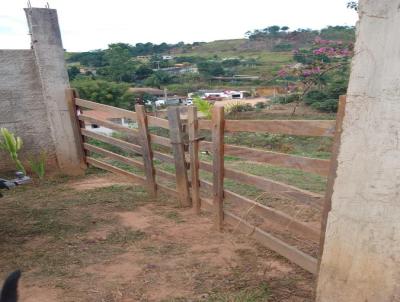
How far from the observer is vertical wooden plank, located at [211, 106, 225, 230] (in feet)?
11.8

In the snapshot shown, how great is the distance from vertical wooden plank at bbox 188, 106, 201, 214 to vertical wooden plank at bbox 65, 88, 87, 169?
8.96ft

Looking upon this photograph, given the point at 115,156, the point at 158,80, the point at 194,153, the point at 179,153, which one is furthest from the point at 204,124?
the point at 158,80

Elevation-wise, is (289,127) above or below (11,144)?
above

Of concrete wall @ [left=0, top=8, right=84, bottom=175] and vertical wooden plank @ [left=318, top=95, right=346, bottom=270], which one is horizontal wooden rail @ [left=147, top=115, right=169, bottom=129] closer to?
concrete wall @ [left=0, top=8, right=84, bottom=175]

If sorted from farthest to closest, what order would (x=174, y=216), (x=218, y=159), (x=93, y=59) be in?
(x=93, y=59), (x=174, y=216), (x=218, y=159)

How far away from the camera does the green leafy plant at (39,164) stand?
5.89 metres

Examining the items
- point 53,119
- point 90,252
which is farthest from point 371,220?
point 53,119

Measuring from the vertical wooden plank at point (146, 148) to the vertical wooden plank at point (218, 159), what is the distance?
140cm

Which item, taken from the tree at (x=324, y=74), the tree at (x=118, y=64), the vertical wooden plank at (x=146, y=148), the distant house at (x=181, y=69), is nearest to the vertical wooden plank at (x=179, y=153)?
the vertical wooden plank at (x=146, y=148)

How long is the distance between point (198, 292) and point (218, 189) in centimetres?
119

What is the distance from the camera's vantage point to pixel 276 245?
3.29 meters

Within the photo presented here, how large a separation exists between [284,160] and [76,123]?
415cm

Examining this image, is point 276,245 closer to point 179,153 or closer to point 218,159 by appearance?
point 218,159

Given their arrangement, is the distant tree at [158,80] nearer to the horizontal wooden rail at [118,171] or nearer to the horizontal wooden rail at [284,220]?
the horizontal wooden rail at [118,171]
